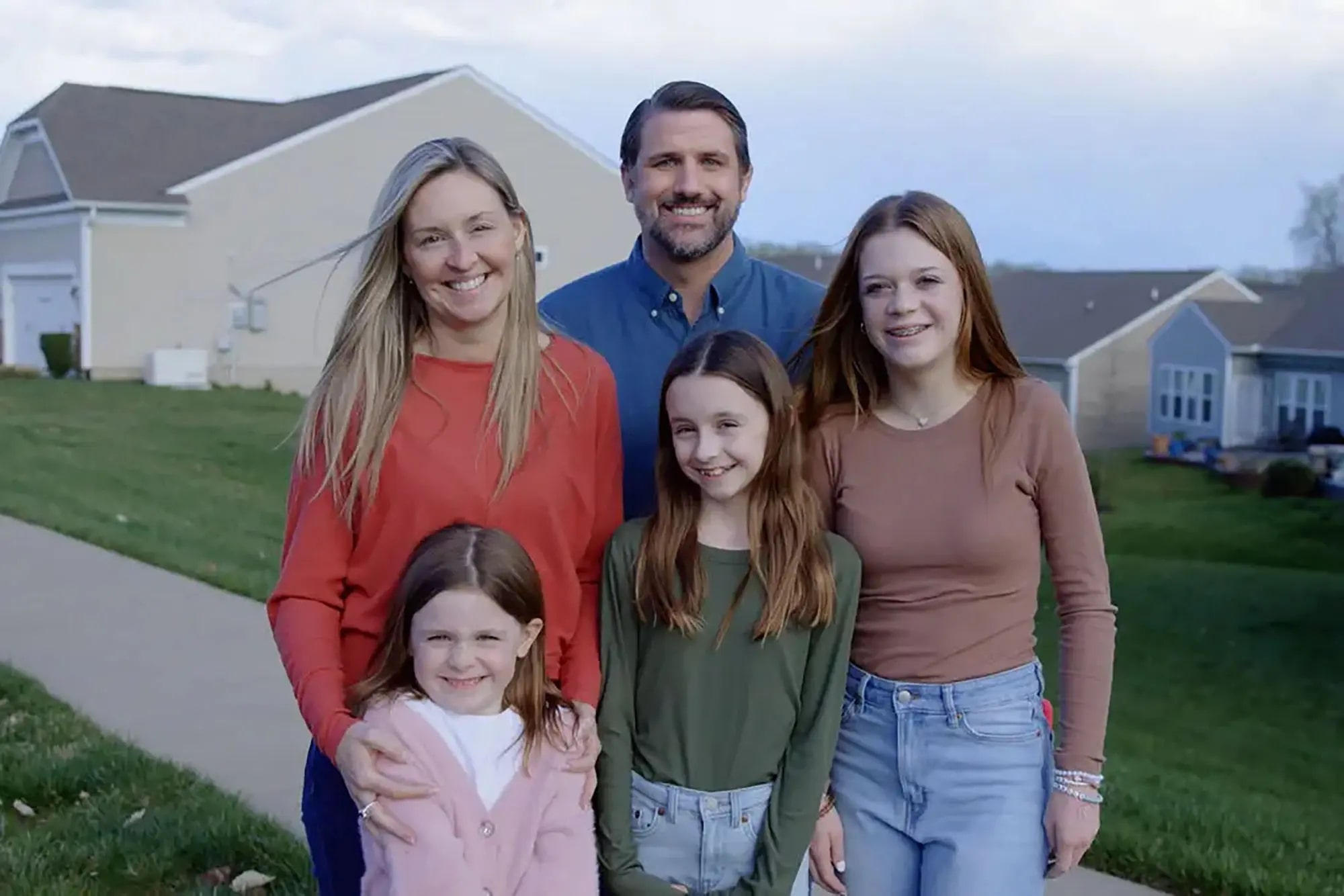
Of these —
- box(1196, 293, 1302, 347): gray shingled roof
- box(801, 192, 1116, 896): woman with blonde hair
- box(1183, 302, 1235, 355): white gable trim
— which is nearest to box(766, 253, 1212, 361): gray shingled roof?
box(1183, 302, 1235, 355): white gable trim

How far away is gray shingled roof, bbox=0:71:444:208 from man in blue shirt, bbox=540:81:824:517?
24653 mm

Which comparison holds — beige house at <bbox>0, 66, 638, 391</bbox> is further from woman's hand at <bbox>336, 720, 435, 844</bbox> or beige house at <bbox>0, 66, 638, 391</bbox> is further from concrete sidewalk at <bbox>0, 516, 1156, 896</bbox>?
woman's hand at <bbox>336, 720, 435, 844</bbox>

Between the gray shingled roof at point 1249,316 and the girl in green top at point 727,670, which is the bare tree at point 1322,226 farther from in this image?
the girl in green top at point 727,670

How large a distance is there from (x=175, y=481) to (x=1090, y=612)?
11.9 meters

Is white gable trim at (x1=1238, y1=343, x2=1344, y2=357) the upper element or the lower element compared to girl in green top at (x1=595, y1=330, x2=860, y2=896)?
upper

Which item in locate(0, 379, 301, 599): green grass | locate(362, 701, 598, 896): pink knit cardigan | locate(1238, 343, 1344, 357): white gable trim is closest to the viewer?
locate(362, 701, 598, 896): pink knit cardigan

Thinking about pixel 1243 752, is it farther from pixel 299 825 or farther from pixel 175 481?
pixel 175 481

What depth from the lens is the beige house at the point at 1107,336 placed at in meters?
37.8

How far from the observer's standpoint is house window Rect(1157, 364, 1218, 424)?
35625 millimetres

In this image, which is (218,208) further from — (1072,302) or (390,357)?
(390,357)

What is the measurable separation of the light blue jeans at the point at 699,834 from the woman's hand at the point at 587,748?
129 millimetres

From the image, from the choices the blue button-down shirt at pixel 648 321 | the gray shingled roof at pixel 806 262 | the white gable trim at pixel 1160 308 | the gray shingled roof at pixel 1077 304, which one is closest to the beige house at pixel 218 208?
the gray shingled roof at pixel 806 262

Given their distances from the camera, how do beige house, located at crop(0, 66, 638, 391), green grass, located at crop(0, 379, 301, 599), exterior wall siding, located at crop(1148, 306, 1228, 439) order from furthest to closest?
exterior wall siding, located at crop(1148, 306, 1228, 439), beige house, located at crop(0, 66, 638, 391), green grass, located at crop(0, 379, 301, 599)

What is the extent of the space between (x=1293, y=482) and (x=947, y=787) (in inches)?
1153
